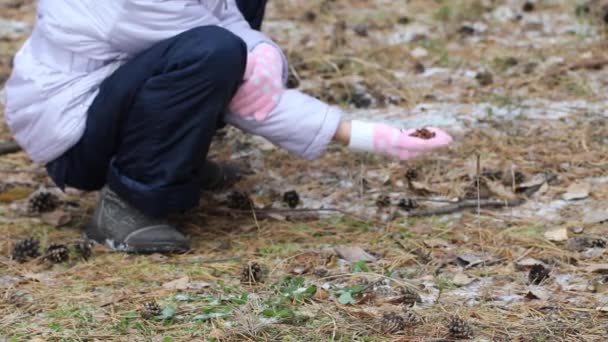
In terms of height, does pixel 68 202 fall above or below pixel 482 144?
below

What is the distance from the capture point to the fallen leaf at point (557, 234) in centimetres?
275

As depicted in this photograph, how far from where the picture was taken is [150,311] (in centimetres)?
Answer: 234

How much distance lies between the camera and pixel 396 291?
2.46m

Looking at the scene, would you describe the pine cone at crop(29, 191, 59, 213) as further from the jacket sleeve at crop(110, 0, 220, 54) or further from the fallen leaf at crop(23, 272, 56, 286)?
the jacket sleeve at crop(110, 0, 220, 54)

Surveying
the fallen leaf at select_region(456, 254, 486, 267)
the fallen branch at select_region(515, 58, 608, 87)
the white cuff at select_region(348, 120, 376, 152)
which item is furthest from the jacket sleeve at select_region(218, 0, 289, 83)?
the fallen branch at select_region(515, 58, 608, 87)

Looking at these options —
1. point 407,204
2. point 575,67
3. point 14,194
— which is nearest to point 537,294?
point 407,204

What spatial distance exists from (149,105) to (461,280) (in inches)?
36.1

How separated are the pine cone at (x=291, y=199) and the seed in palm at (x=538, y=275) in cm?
88

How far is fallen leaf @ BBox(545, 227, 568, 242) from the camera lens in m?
2.75

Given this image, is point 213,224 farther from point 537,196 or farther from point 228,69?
point 537,196

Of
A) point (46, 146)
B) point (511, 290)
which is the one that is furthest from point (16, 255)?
point (511, 290)

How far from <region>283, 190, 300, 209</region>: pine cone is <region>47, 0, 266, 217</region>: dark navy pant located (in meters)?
0.40

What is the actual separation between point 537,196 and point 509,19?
2.04 metres

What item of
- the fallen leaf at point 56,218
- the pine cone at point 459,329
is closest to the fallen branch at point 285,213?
the fallen leaf at point 56,218
